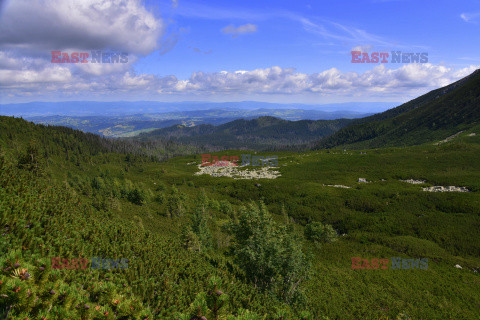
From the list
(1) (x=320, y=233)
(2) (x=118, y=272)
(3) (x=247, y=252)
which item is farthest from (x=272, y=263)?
(1) (x=320, y=233)

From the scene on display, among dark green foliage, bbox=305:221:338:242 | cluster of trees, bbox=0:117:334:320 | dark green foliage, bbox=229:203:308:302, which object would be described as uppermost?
cluster of trees, bbox=0:117:334:320

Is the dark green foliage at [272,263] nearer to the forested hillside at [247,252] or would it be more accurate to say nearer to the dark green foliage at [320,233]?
the forested hillside at [247,252]

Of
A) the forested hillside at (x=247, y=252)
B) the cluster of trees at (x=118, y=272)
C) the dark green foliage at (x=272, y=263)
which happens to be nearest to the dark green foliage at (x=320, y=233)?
the forested hillside at (x=247, y=252)

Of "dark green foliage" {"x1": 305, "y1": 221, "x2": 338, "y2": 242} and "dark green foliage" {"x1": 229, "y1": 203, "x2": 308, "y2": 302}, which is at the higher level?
"dark green foliage" {"x1": 229, "y1": 203, "x2": 308, "y2": 302}

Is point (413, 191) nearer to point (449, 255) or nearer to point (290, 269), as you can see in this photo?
point (449, 255)

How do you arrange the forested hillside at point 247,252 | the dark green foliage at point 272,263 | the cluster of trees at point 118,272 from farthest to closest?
the dark green foliage at point 272,263 < the forested hillside at point 247,252 < the cluster of trees at point 118,272

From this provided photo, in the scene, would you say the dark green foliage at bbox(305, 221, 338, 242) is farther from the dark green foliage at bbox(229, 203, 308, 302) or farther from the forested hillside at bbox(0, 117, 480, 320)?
the dark green foliage at bbox(229, 203, 308, 302)

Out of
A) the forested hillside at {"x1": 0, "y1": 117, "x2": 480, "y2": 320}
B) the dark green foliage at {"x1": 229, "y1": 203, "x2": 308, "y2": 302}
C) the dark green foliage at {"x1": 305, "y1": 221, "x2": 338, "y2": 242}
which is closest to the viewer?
the forested hillside at {"x1": 0, "y1": 117, "x2": 480, "y2": 320}

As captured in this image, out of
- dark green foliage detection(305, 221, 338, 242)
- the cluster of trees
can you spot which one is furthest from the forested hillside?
dark green foliage detection(305, 221, 338, 242)

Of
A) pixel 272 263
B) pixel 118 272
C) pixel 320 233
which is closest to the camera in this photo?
pixel 118 272

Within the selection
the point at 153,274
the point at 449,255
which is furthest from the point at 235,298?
the point at 449,255

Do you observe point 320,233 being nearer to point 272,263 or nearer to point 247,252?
point 272,263

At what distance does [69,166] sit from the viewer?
175375mm

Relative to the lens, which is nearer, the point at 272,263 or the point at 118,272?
the point at 118,272
